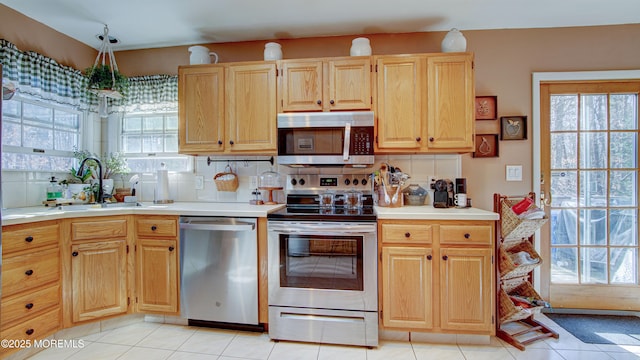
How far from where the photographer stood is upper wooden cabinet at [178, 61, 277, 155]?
2.32 m

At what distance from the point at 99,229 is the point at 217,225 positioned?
2.85 feet

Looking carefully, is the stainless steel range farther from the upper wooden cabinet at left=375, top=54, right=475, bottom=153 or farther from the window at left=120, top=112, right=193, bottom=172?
the window at left=120, top=112, right=193, bottom=172

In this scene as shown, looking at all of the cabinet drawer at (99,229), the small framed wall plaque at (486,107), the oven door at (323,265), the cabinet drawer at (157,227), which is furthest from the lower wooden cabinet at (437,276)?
the cabinet drawer at (99,229)

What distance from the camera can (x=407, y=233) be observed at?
1.90 meters

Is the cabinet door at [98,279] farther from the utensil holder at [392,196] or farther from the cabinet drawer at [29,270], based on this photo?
the utensil holder at [392,196]

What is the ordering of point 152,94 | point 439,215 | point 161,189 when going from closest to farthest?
point 439,215 → point 161,189 → point 152,94

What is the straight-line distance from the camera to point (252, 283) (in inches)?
79.6

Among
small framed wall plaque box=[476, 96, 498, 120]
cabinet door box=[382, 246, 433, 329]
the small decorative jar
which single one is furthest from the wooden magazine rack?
the small decorative jar

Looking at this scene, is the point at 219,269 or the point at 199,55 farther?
the point at 199,55

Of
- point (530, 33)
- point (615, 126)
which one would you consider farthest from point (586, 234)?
point (530, 33)

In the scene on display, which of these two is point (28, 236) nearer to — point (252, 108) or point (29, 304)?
point (29, 304)

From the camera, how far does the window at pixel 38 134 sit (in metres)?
2.18

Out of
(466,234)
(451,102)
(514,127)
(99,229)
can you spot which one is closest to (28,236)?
(99,229)

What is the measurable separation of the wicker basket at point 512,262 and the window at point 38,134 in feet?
12.1
